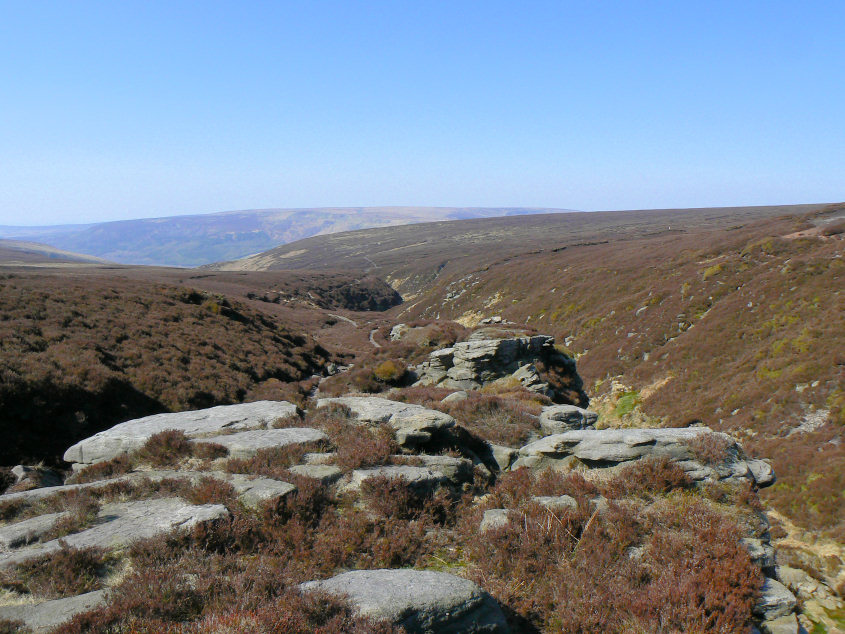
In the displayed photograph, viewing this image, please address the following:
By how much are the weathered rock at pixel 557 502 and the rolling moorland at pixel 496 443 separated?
0.18 meters

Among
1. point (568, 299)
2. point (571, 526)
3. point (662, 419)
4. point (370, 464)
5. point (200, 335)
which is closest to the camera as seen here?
point (571, 526)

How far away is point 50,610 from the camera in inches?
193

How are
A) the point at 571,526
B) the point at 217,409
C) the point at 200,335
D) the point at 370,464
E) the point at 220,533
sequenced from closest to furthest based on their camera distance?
the point at 220,533
the point at 571,526
the point at 370,464
the point at 217,409
the point at 200,335

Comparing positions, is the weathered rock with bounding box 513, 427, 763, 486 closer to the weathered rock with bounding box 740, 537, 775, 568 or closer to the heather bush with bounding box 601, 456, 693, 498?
the heather bush with bounding box 601, 456, 693, 498

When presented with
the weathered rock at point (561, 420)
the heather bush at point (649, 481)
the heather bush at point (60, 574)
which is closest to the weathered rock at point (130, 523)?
the heather bush at point (60, 574)

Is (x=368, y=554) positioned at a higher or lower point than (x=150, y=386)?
higher

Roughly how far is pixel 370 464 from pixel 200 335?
88.1 ft

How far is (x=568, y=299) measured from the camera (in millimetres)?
53062

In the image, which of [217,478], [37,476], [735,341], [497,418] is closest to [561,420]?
[497,418]

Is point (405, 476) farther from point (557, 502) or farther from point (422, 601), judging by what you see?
point (422, 601)

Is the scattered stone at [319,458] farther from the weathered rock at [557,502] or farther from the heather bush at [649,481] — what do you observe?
the heather bush at [649,481]

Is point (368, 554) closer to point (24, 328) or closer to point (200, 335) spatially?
point (24, 328)

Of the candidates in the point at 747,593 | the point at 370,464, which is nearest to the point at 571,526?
the point at 747,593

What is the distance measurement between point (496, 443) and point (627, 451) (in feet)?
12.7
